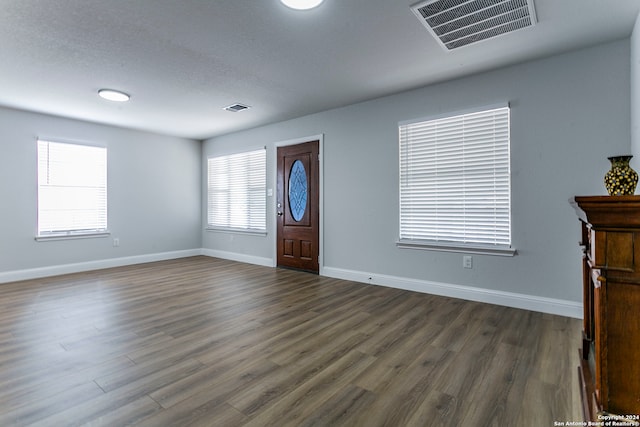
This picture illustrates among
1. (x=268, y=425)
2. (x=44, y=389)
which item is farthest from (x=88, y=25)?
(x=268, y=425)

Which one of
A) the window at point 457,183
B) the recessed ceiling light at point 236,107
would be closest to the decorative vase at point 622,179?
the window at point 457,183

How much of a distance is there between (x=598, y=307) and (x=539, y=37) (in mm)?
2536

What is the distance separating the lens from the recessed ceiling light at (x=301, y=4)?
216cm

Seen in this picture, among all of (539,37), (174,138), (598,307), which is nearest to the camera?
(598,307)

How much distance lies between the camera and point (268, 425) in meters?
1.55

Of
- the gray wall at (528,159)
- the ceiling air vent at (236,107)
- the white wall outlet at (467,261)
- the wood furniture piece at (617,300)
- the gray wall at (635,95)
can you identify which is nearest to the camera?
the wood furniture piece at (617,300)

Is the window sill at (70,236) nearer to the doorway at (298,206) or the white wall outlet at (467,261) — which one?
the doorway at (298,206)

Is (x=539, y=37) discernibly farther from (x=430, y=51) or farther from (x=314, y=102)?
(x=314, y=102)

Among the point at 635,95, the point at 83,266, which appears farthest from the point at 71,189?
the point at 635,95

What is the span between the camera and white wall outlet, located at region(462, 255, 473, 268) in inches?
139

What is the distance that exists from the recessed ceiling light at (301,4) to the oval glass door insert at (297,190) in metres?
2.99

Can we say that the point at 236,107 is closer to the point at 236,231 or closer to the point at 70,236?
the point at 236,231

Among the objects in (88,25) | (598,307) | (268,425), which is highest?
(88,25)

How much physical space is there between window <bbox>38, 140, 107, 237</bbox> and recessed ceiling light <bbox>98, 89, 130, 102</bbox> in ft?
5.70
